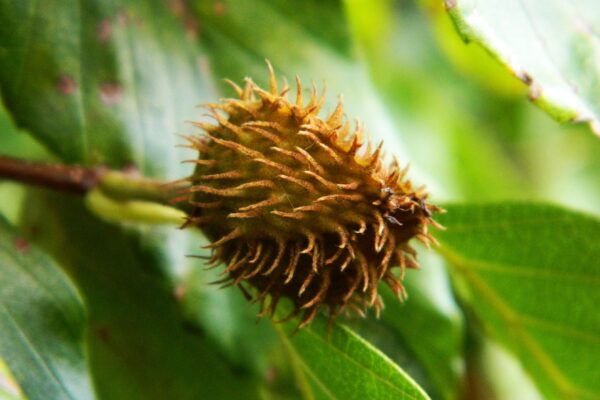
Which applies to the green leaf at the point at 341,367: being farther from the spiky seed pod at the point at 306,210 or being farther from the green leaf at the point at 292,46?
the green leaf at the point at 292,46

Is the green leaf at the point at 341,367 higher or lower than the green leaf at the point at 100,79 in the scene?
lower

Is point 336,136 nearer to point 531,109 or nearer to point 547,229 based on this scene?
point 547,229

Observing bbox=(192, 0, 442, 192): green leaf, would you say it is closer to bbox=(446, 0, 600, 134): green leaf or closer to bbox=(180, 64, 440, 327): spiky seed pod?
bbox=(446, 0, 600, 134): green leaf

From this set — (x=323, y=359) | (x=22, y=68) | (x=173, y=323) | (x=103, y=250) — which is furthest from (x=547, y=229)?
(x=22, y=68)

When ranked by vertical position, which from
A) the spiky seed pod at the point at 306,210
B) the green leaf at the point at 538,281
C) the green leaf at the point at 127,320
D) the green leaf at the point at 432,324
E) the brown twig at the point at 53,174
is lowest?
the green leaf at the point at 127,320

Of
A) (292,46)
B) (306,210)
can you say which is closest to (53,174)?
(306,210)

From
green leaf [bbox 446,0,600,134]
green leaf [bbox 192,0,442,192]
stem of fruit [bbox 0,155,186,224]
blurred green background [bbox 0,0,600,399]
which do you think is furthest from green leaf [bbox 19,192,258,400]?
green leaf [bbox 446,0,600,134]

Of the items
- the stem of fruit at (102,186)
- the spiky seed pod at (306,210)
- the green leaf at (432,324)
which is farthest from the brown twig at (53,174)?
the green leaf at (432,324)
